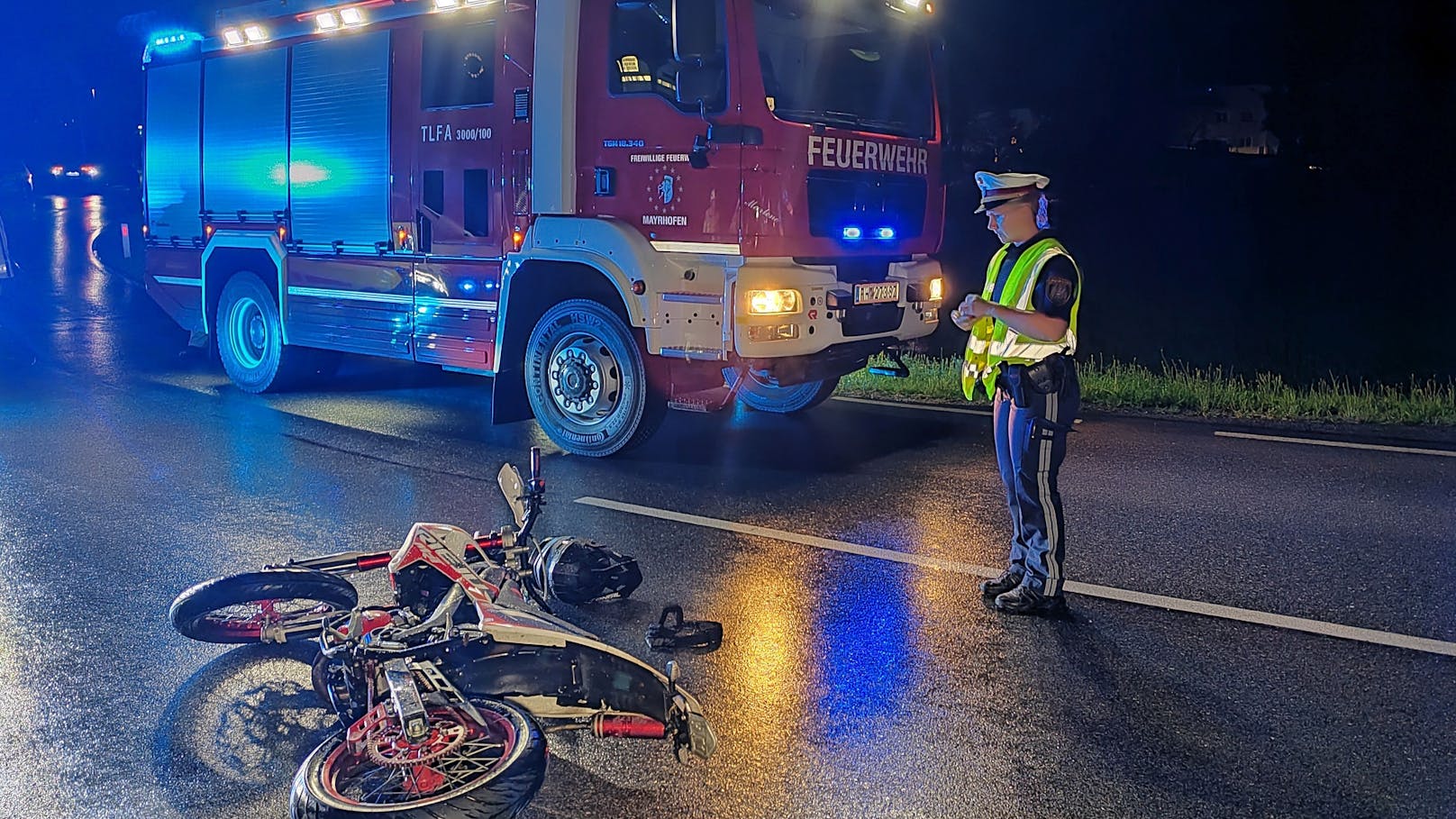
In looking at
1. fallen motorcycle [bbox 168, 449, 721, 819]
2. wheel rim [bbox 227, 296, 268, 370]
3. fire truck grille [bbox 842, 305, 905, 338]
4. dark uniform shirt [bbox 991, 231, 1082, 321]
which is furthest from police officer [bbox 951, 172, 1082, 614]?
wheel rim [bbox 227, 296, 268, 370]

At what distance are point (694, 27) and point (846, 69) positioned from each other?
135 cm

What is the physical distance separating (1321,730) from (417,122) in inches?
284

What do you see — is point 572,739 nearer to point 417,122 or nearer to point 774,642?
point 774,642

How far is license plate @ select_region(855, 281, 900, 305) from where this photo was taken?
26.6 ft

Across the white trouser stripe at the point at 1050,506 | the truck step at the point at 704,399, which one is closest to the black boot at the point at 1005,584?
the white trouser stripe at the point at 1050,506

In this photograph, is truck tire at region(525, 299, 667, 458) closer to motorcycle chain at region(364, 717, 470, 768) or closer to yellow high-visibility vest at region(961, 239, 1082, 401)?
yellow high-visibility vest at region(961, 239, 1082, 401)

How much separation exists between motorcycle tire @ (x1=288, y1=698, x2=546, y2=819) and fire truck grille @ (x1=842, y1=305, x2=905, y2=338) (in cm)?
493

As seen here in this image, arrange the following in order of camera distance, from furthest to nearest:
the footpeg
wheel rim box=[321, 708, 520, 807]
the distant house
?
the distant house → the footpeg → wheel rim box=[321, 708, 520, 807]

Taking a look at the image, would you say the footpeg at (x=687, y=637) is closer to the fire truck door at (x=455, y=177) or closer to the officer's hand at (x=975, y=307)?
the officer's hand at (x=975, y=307)

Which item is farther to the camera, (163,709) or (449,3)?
(449,3)

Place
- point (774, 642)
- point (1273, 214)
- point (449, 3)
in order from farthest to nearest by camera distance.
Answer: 1. point (1273, 214)
2. point (449, 3)
3. point (774, 642)

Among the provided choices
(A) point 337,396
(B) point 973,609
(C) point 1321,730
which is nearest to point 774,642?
(B) point 973,609

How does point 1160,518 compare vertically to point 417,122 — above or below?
below

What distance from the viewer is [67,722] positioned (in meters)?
4.11
